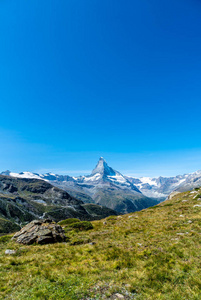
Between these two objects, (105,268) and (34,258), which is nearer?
(105,268)

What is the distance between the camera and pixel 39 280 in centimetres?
1034

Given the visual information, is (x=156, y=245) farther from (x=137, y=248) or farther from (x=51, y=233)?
(x=51, y=233)

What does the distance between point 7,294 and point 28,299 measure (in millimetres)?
1895

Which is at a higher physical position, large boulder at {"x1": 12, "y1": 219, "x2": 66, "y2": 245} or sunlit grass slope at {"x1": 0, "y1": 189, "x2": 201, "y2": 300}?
sunlit grass slope at {"x1": 0, "y1": 189, "x2": 201, "y2": 300}

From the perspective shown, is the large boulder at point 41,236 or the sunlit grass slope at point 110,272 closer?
the sunlit grass slope at point 110,272

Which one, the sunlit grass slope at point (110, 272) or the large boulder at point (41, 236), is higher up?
the sunlit grass slope at point (110, 272)

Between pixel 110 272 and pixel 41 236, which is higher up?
pixel 110 272

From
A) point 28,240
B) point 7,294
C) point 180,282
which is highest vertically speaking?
point 180,282

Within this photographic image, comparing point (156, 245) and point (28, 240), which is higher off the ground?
point (156, 245)

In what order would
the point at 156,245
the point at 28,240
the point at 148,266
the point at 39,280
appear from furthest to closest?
the point at 28,240
the point at 156,245
the point at 148,266
the point at 39,280

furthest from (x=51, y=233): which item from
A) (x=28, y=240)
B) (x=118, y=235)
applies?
(x=118, y=235)

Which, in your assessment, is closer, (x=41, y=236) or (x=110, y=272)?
(x=110, y=272)

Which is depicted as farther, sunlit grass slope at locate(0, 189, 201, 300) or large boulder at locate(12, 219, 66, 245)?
large boulder at locate(12, 219, 66, 245)

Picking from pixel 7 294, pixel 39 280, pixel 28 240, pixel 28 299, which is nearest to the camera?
pixel 28 299
